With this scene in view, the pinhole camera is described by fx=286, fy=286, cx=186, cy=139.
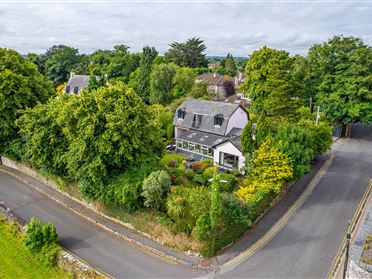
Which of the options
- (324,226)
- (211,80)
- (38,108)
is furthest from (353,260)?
(211,80)

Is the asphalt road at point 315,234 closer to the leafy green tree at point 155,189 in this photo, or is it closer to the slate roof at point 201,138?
the leafy green tree at point 155,189

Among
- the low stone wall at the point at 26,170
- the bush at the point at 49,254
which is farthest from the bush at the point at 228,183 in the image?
the low stone wall at the point at 26,170

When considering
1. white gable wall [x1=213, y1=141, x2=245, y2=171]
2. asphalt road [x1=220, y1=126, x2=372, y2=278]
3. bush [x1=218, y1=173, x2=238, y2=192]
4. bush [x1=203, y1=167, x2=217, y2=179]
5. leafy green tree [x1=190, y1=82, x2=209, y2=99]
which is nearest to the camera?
asphalt road [x1=220, y1=126, x2=372, y2=278]

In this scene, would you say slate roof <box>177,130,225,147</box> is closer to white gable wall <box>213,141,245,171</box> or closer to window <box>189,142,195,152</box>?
window <box>189,142,195,152</box>

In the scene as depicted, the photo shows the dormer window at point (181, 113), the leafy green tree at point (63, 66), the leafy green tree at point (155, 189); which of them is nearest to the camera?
the leafy green tree at point (155, 189)

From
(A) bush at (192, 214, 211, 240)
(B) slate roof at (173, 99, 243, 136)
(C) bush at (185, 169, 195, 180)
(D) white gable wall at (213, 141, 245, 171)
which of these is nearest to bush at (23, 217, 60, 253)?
(A) bush at (192, 214, 211, 240)

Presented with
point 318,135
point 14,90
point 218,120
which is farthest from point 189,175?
point 14,90

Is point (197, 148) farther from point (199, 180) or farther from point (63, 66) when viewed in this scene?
point (63, 66)

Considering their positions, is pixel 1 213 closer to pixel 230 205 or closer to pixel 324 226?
pixel 230 205
